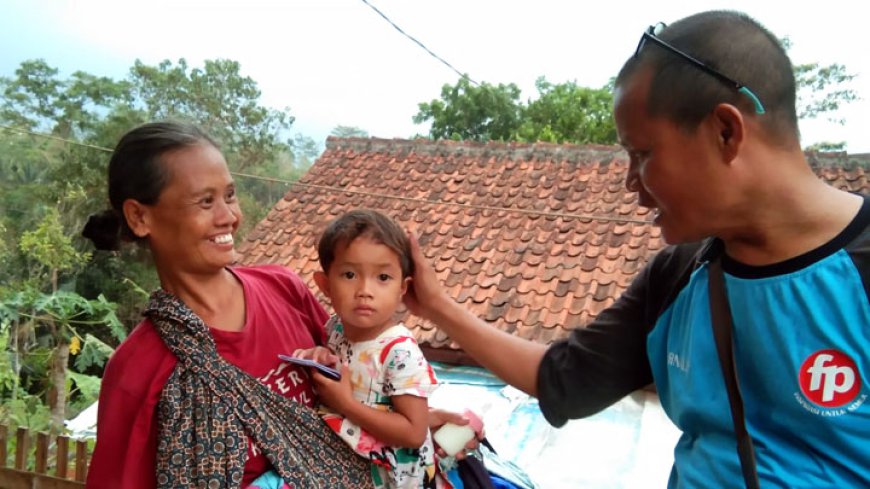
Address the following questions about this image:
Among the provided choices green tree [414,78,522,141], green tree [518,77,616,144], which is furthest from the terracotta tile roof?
green tree [414,78,522,141]

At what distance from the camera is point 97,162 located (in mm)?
14586

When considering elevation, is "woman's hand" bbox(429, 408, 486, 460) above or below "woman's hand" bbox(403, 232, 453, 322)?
below

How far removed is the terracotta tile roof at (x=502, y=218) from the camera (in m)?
6.09

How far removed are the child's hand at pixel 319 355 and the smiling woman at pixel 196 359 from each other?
42 millimetres

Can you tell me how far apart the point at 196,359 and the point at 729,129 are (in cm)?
124

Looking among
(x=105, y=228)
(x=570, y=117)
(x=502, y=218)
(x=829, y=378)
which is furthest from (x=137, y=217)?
(x=570, y=117)

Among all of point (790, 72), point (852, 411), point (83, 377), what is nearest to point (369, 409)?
point (852, 411)

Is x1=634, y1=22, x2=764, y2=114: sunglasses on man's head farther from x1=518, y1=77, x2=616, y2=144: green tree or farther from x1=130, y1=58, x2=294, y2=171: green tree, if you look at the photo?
x1=130, y1=58, x2=294, y2=171: green tree

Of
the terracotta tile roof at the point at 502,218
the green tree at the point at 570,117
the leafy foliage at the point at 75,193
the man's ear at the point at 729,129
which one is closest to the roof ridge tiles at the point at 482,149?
the terracotta tile roof at the point at 502,218

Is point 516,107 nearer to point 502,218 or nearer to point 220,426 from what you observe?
Answer: point 502,218

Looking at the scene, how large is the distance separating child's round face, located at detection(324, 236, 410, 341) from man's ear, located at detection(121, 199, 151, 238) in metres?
0.49

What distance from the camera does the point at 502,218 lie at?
24.9 ft

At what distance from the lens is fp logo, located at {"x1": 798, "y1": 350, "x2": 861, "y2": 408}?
1.02m

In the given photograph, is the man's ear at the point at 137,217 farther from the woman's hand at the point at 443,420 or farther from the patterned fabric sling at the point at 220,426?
the woman's hand at the point at 443,420
